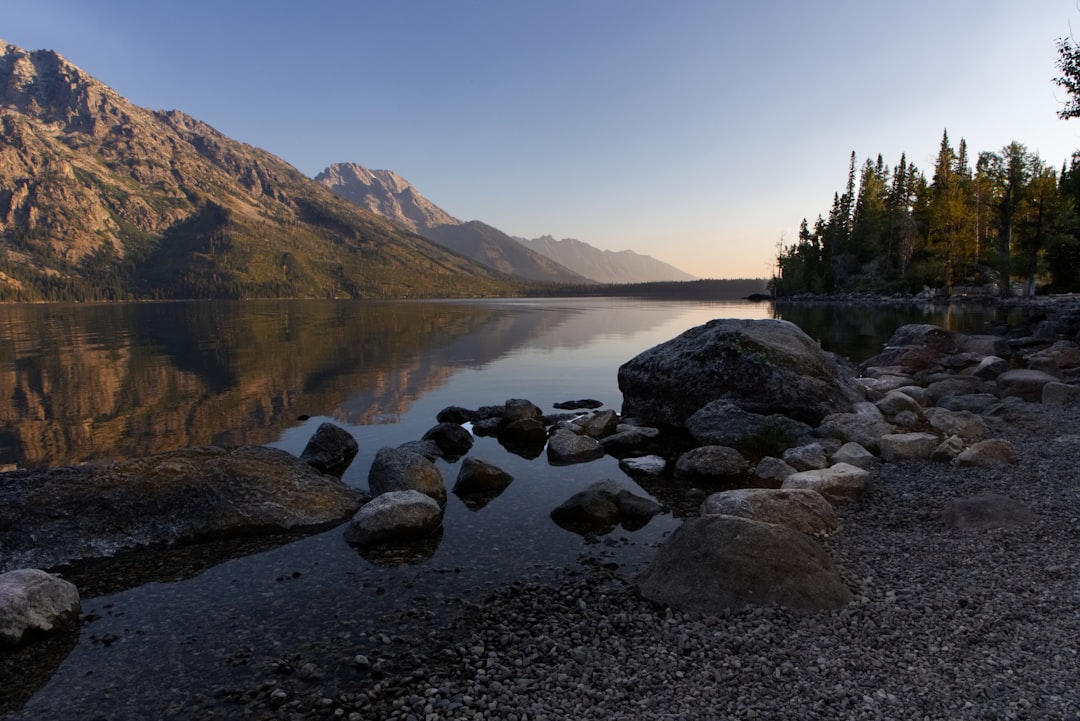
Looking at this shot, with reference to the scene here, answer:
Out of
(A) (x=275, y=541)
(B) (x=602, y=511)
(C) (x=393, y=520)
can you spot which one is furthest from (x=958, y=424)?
(A) (x=275, y=541)

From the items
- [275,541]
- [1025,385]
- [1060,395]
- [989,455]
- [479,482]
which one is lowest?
[275,541]

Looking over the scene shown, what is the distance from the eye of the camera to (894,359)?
34250mm

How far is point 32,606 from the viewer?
9000mm

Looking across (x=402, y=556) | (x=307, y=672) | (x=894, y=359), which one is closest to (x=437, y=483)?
(x=402, y=556)

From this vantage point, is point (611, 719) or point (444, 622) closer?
point (611, 719)

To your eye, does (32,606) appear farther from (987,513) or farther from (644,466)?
(987,513)

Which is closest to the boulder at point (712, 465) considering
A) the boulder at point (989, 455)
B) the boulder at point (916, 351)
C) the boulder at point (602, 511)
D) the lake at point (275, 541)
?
the lake at point (275, 541)

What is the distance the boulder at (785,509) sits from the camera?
39.2ft

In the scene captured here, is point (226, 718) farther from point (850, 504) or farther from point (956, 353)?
point (956, 353)

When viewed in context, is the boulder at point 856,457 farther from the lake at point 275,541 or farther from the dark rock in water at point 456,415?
the dark rock in water at point 456,415

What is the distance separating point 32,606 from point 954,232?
125036 millimetres

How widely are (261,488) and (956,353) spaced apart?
129 feet

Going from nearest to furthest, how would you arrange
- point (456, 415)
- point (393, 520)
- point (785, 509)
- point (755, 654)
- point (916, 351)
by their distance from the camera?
point (755, 654) < point (785, 509) < point (393, 520) < point (456, 415) < point (916, 351)

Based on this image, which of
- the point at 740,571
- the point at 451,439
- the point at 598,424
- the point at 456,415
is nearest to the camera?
the point at 740,571
